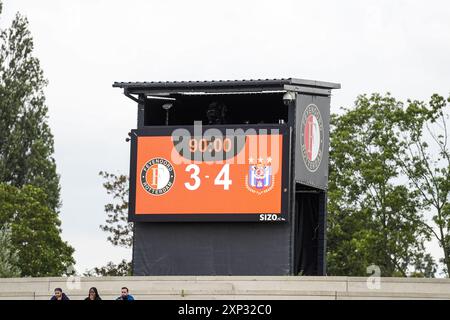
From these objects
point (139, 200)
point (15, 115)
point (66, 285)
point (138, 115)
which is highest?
point (15, 115)

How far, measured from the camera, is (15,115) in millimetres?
85562

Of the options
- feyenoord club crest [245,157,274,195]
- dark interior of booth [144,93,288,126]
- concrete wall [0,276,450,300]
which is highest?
dark interior of booth [144,93,288,126]

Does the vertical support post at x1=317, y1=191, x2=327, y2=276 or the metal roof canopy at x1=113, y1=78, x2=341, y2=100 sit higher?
the metal roof canopy at x1=113, y1=78, x2=341, y2=100

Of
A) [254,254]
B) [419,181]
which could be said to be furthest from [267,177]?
[419,181]

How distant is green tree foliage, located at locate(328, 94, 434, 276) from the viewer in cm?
6606

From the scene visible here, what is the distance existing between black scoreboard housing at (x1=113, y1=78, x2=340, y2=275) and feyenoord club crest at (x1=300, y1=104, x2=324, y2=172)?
19 centimetres

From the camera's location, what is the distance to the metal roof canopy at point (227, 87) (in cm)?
4125

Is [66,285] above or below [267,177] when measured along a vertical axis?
below

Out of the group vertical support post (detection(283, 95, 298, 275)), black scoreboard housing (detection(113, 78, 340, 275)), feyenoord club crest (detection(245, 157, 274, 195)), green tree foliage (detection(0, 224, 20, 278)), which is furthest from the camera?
green tree foliage (detection(0, 224, 20, 278))

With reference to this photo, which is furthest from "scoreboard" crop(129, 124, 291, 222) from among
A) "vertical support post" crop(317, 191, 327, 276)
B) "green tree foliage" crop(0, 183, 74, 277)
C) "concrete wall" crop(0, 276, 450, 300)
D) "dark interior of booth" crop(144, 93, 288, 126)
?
"green tree foliage" crop(0, 183, 74, 277)

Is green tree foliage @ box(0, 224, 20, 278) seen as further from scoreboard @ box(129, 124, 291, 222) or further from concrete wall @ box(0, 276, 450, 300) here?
concrete wall @ box(0, 276, 450, 300)

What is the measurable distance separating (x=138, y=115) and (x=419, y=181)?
26.7m

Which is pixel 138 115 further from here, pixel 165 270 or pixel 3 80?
pixel 3 80

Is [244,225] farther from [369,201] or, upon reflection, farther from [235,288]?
[369,201]
